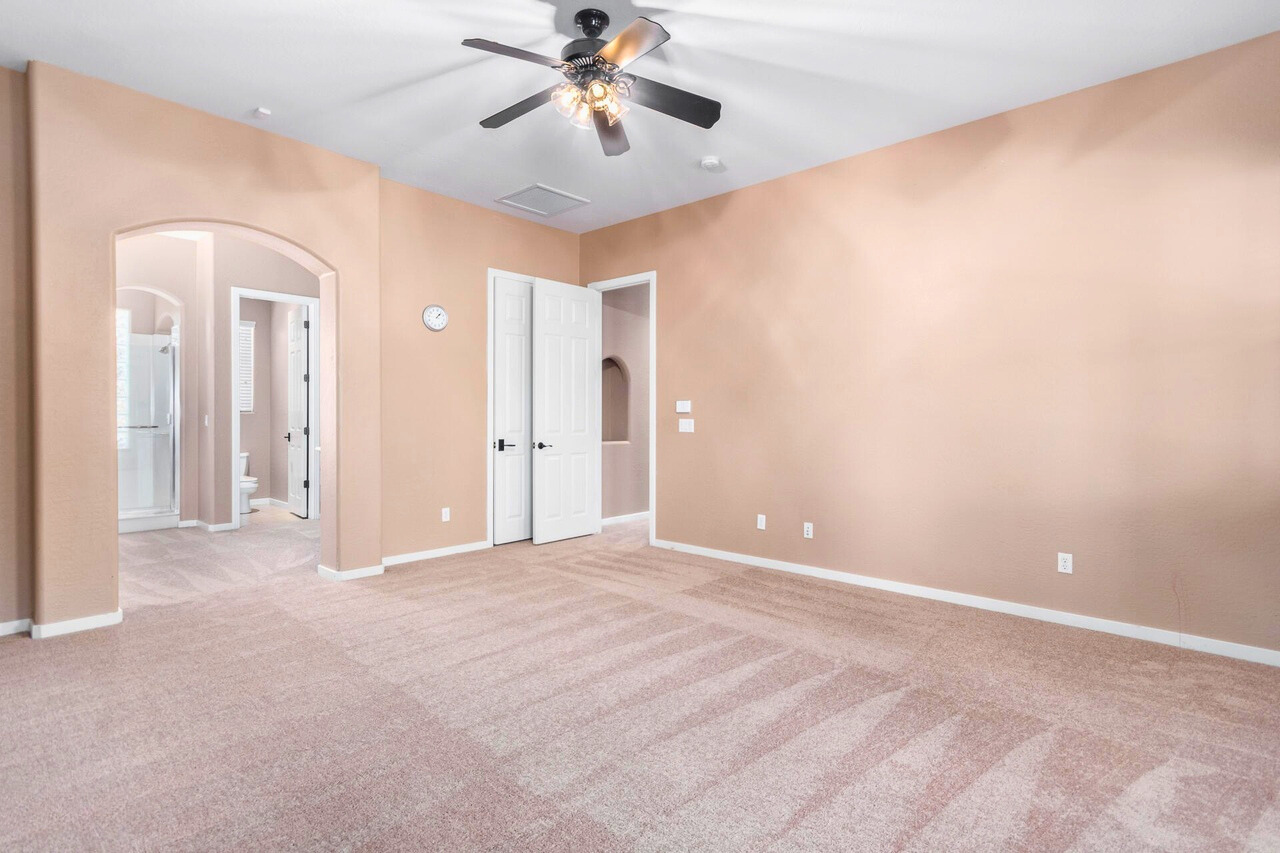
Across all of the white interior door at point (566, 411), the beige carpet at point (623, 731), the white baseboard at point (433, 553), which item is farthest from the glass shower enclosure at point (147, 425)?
the white interior door at point (566, 411)

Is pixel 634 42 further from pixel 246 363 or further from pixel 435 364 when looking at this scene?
pixel 246 363

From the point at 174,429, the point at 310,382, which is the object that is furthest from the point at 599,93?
the point at 174,429

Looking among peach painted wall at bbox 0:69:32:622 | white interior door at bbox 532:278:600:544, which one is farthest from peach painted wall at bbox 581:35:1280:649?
peach painted wall at bbox 0:69:32:622

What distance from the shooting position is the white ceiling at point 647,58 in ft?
9.39

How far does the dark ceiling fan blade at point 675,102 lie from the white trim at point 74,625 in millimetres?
3879

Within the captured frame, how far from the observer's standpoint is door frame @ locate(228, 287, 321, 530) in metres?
6.64

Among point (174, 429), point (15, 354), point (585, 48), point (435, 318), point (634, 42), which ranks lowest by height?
point (174, 429)

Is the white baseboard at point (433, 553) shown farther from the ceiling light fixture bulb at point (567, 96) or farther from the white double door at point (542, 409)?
the ceiling light fixture bulb at point (567, 96)

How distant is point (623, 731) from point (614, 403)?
540 centimetres

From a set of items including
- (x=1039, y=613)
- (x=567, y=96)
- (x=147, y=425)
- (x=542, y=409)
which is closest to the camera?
(x=567, y=96)

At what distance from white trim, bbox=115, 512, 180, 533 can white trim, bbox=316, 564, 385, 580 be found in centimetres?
322

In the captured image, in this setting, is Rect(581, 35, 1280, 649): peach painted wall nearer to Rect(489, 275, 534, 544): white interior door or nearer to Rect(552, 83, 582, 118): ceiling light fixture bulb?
Rect(489, 275, 534, 544): white interior door

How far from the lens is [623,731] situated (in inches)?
94.2

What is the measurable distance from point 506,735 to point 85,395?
3014 millimetres
